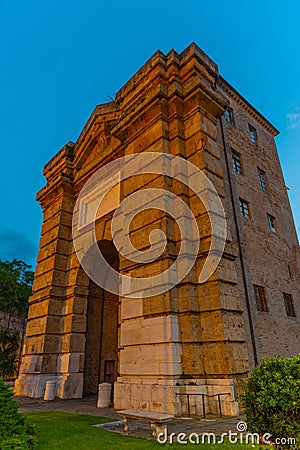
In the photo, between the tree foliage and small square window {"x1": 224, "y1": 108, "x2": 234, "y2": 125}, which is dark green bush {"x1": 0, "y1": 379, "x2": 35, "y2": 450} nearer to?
small square window {"x1": 224, "y1": 108, "x2": 234, "y2": 125}

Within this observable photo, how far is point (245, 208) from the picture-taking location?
13727 mm

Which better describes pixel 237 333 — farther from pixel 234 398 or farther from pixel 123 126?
pixel 123 126

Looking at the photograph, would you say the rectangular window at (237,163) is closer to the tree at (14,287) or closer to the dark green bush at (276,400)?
the dark green bush at (276,400)

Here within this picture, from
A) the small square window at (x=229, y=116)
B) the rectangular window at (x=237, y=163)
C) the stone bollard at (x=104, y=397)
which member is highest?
the small square window at (x=229, y=116)

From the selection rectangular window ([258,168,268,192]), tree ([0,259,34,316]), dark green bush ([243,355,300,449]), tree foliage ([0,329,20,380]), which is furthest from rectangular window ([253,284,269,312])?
tree ([0,259,34,316])

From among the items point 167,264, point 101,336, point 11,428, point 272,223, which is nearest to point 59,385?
point 101,336

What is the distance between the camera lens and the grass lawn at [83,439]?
4984 millimetres

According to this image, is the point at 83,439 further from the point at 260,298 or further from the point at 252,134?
the point at 252,134

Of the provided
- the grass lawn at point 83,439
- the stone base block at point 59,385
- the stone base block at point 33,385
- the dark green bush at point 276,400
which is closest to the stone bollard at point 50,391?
the stone base block at point 59,385

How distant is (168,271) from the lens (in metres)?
9.02

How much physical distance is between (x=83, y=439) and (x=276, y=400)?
146 inches

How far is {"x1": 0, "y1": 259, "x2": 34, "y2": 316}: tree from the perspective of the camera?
106ft

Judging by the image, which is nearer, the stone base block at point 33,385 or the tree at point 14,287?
the stone base block at point 33,385

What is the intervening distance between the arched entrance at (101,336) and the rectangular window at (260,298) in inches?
257
